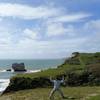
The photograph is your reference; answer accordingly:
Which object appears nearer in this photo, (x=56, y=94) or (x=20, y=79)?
(x=56, y=94)

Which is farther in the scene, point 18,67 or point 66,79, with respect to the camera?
point 18,67

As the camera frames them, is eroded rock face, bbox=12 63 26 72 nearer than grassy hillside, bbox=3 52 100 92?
No

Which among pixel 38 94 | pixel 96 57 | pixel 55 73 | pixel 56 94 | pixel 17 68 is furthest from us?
pixel 17 68

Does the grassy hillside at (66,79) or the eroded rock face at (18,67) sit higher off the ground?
the eroded rock face at (18,67)

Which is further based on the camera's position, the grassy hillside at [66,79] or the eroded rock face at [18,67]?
the eroded rock face at [18,67]

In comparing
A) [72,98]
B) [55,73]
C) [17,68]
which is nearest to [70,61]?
[55,73]

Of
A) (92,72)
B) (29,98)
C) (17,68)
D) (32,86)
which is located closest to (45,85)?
(32,86)

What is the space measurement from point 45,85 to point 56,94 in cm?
931

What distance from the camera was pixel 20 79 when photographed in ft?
142

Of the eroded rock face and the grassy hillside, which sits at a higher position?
the eroded rock face

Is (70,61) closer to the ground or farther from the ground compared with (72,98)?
farther from the ground

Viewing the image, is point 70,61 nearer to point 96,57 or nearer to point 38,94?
point 96,57

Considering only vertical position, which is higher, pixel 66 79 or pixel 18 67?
pixel 18 67

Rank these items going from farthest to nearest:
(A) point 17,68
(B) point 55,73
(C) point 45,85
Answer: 1. (A) point 17,68
2. (B) point 55,73
3. (C) point 45,85
